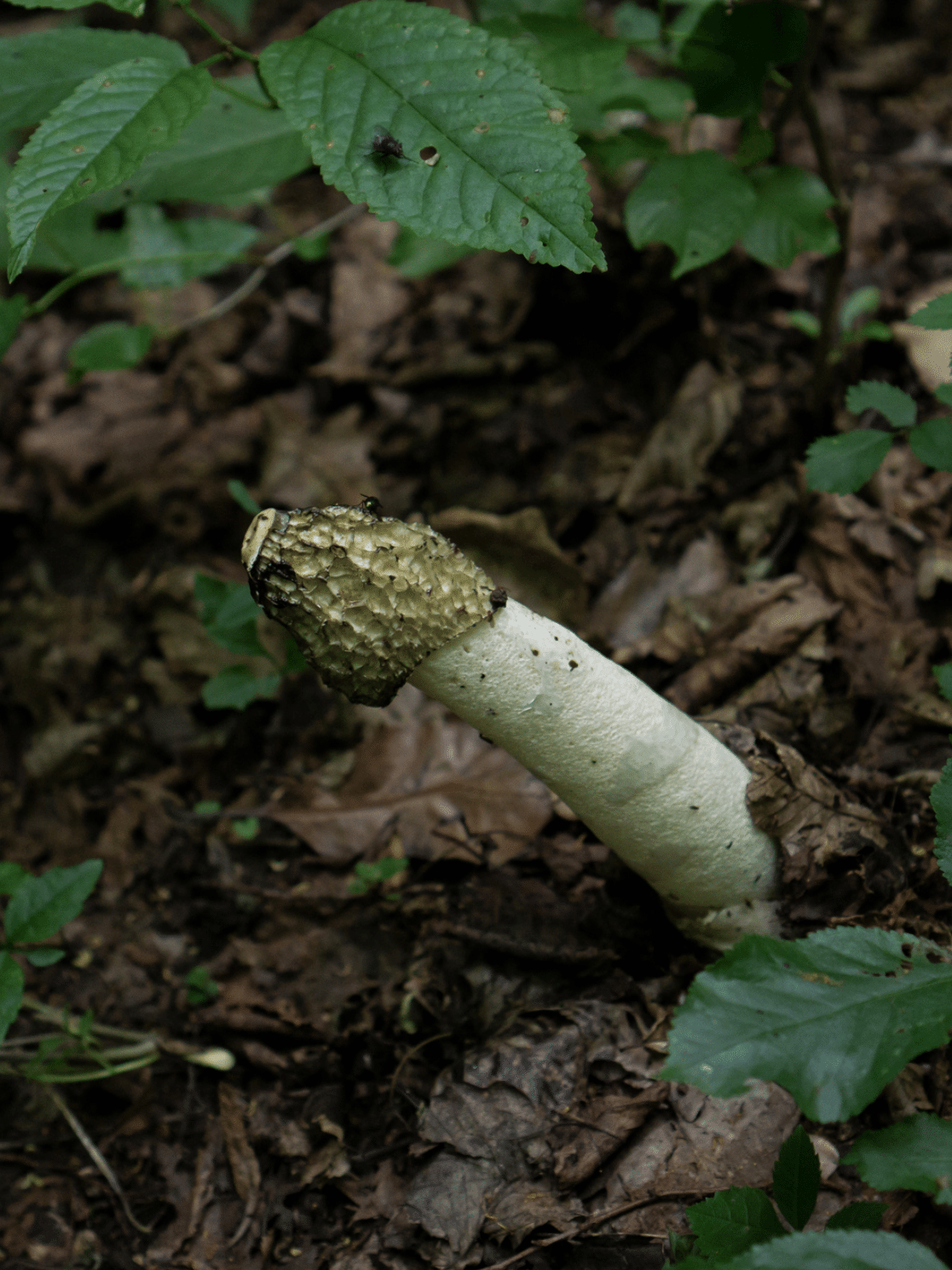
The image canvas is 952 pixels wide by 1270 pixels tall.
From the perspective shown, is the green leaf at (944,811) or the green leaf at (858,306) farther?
the green leaf at (858,306)

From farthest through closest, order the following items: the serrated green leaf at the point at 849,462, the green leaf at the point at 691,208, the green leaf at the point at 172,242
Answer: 1. the green leaf at the point at 172,242
2. the green leaf at the point at 691,208
3. the serrated green leaf at the point at 849,462

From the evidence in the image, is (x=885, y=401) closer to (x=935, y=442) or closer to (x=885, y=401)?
(x=885, y=401)

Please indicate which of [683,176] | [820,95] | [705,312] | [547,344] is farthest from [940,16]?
[683,176]

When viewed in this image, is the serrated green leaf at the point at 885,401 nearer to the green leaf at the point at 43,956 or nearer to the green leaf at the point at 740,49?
the green leaf at the point at 740,49

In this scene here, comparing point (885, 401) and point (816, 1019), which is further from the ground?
point (885, 401)

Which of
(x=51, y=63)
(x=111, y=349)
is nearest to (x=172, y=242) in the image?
(x=111, y=349)

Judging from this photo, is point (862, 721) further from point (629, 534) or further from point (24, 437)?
point (24, 437)

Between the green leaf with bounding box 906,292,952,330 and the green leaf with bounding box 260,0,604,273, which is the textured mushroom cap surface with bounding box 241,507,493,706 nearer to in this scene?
the green leaf with bounding box 260,0,604,273

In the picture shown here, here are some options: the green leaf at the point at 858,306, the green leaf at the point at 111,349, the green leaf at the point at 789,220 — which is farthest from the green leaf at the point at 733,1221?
the green leaf at the point at 111,349
